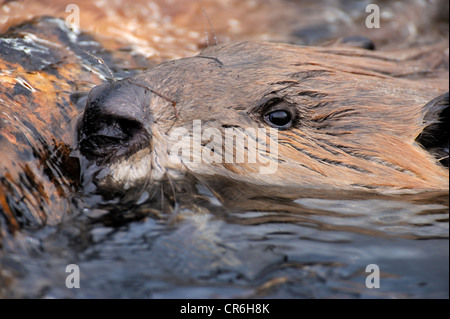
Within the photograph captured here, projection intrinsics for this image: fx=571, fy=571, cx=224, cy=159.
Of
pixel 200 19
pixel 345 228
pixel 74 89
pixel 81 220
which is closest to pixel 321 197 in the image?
pixel 345 228

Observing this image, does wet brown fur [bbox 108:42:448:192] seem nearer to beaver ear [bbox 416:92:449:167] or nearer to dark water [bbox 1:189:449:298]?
→ beaver ear [bbox 416:92:449:167]

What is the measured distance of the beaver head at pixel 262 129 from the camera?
8.79 ft

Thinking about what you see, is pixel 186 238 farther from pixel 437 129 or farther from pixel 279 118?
pixel 437 129

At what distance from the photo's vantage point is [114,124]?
2.67 meters

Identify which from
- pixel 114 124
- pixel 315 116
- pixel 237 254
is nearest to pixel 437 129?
pixel 315 116

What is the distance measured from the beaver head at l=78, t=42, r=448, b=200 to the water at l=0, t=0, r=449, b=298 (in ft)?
0.43

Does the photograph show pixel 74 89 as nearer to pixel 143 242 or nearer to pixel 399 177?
pixel 143 242

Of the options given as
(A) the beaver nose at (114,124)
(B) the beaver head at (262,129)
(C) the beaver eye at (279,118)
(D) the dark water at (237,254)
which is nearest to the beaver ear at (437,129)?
(B) the beaver head at (262,129)

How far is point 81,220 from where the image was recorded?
250 cm

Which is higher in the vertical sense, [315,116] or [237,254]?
[315,116]

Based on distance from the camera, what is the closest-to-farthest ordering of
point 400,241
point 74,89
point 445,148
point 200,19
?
point 400,241
point 445,148
point 74,89
point 200,19

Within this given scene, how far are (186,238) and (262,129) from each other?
2.37 ft
